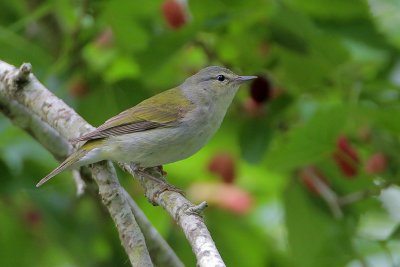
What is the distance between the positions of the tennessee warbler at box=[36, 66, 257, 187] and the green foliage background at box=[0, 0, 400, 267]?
27 centimetres

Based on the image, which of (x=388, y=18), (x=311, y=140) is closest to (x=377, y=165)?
(x=311, y=140)

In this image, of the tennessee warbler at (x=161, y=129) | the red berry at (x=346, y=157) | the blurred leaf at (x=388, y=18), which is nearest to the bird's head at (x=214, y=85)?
the tennessee warbler at (x=161, y=129)

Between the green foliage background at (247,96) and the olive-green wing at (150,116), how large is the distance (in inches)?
11.0

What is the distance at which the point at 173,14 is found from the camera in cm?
491

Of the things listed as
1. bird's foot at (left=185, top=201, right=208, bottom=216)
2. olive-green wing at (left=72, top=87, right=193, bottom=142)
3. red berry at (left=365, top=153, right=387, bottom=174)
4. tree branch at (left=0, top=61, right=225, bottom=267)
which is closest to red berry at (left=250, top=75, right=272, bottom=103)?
olive-green wing at (left=72, top=87, right=193, bottom=142)

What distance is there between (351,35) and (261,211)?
248 cm

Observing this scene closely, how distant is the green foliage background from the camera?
4566 millimetres

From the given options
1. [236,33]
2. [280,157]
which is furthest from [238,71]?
[280,157]

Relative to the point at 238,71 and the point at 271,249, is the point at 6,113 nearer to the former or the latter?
the point at 238,71

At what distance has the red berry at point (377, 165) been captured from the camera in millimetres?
4492

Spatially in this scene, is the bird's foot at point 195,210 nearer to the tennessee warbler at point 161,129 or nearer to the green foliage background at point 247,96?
the tennessee warbler at point 161,129

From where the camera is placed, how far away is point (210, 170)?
18.7ft

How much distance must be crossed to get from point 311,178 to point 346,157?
56cm

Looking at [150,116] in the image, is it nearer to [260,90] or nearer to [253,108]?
[260,90]
